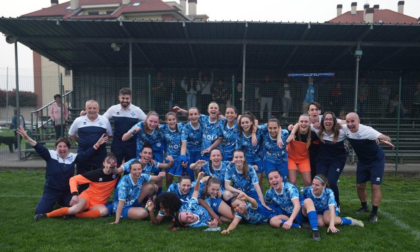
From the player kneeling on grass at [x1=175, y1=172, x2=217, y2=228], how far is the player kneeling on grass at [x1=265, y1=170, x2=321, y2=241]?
955 millimetres

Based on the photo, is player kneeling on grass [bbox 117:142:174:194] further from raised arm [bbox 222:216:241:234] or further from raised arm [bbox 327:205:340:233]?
raised arm [bbox 327:205:340:233]

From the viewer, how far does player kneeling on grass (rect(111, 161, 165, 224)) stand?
4.81m

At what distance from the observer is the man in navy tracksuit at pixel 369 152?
16.3ft

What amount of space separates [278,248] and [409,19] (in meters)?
35.1

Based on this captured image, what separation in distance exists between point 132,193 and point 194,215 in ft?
3.59

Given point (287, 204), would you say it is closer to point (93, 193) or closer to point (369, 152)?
point (369, 152)

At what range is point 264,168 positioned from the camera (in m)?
5.73

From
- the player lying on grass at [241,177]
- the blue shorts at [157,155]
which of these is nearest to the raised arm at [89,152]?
the blue shorts at [157,155]

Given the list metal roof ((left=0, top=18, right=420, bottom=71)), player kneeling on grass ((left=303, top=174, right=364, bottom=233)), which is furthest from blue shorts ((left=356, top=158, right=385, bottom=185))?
metal roof ((left=0, top=18, right=420, bottom=71))

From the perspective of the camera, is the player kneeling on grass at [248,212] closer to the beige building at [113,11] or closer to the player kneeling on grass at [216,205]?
the player kneeling on grass at [216,205]

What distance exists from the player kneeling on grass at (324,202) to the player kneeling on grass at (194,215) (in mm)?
1499

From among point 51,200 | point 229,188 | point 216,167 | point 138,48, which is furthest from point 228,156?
point 138,48

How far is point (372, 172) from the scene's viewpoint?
5.09 metres

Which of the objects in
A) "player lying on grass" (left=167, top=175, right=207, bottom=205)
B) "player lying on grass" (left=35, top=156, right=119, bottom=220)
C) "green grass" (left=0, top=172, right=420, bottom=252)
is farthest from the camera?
"player lying on grass" (left=35, top=156, right=119, bottom=220)
